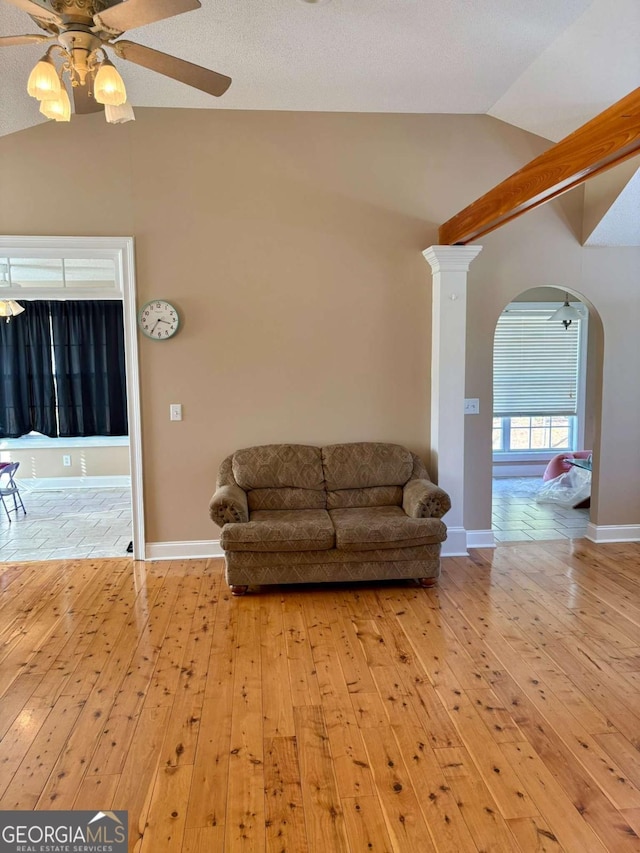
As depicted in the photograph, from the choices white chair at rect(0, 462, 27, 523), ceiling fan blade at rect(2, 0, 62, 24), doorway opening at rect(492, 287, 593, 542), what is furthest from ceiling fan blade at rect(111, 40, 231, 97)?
doorway opening at rect(492, 287, 593, 542)

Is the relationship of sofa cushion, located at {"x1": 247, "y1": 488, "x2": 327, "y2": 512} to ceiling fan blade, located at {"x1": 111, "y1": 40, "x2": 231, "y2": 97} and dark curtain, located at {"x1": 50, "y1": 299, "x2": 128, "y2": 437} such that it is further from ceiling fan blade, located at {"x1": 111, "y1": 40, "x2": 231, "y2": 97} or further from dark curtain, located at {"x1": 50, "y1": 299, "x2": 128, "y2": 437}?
dark curtain, located at {"x1": 50, "y1": 299, "x2": 128, "y2": 437}

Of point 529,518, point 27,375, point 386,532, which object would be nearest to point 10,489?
point 27,375

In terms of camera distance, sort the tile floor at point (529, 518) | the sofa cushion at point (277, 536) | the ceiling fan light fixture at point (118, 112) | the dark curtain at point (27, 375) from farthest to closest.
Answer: the dark curtain at point (27, 375) < the tile floor at point (529, 518) < the sofa cushion at point (277, 536) < the ceiling fan light fixture at point (118, 112)

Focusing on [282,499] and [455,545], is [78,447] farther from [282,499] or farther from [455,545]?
[455,545]

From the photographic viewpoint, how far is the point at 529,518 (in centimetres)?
562

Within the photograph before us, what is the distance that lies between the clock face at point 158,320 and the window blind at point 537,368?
4.76 metres

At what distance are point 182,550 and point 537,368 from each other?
5.34 m

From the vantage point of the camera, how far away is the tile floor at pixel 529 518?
16.7 ft

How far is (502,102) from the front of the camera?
420 centimetres

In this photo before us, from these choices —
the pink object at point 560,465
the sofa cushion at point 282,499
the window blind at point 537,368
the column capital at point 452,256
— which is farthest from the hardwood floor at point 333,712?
the window blind at point 537,368

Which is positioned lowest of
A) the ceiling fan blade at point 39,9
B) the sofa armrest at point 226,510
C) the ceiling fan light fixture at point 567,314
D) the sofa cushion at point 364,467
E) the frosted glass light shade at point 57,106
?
the sofa armrest at point 226,510

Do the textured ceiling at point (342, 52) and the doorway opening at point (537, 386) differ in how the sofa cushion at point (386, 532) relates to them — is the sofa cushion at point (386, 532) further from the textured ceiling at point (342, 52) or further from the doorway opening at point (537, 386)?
the doorway opening at point (537, 386)

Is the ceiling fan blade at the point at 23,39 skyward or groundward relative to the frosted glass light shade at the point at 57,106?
skyward

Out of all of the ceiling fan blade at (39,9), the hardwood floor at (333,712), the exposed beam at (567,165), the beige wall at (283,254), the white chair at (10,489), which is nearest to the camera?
the ceiling fan blade at (39,9)
